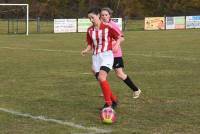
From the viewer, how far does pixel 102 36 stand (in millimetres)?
9422

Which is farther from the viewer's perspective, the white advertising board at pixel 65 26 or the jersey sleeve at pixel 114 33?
the white advertising board at pixel 65 26

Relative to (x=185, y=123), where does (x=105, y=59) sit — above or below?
above

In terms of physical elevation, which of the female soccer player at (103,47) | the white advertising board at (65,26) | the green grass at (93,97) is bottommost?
the green grass at (93,97)

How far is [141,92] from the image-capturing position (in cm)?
1199

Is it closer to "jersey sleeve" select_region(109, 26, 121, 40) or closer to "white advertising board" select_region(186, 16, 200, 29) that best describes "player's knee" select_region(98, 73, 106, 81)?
"jersey sleeve" select_region(109, 26, 121, 40)

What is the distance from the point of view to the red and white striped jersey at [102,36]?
9.41 metres

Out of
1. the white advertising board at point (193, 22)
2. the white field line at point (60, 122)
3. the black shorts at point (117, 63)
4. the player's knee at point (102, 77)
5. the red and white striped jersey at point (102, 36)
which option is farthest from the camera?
the white advertising board at point (193, 22)

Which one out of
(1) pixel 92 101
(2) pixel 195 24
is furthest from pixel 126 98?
(2) pixel 195 24

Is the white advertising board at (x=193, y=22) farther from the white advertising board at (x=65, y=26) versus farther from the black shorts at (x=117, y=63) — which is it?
the black shorts at (x=117, y=63)

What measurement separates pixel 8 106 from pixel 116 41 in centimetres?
239

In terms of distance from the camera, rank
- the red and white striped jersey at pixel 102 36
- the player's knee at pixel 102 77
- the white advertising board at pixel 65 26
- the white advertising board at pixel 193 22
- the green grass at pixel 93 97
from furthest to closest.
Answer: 1. the white advertising board at pixel 193 22
2. the white advertising board at pixel 65 26
3. the red and white striped jersey at pixel 102 36
4. the player's knee at pixel 102 77
5. the green grass at pixel 93 97

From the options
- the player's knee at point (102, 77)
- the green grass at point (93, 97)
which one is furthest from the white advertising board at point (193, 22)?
the player's knee at point (102, 77)

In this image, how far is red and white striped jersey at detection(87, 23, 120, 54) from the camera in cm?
941

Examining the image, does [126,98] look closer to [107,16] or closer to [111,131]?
[107,16]
